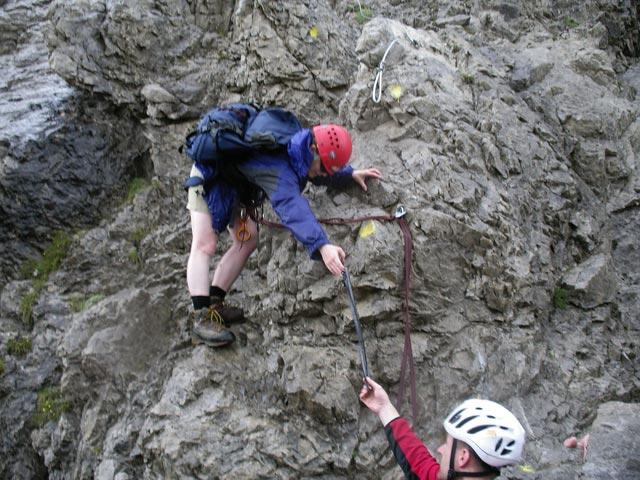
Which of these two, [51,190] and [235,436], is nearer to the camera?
[235,436]

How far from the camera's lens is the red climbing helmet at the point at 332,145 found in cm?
552

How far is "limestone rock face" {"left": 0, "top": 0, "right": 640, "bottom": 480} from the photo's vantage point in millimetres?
5461

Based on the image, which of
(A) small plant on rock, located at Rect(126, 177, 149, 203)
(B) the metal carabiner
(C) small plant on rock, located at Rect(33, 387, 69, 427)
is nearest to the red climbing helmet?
(B) the metal carabiner

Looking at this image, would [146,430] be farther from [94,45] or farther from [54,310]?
[94,45]

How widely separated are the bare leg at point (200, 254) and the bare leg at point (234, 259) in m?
0.27

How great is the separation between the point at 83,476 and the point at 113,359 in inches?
48.4

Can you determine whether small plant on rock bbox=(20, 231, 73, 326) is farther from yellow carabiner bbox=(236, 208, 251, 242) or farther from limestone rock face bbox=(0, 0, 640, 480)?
yellow carabiner bbox=(236, 208, 251, 242)

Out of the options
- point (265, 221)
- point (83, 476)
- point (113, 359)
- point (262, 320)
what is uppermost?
point (265, 221)

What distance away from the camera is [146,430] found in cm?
557

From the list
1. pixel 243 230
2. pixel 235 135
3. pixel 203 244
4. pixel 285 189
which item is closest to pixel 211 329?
pixel 203 244

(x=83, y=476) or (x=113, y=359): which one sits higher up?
(x=113, y=359)

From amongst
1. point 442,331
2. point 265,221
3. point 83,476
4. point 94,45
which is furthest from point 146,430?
point 94,45

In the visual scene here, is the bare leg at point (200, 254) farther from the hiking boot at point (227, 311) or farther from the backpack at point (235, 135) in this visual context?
the backpack at point (235, 135)

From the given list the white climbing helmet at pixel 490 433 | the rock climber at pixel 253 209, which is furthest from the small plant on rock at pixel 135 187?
the white climbing helmet at pixel 490 433
